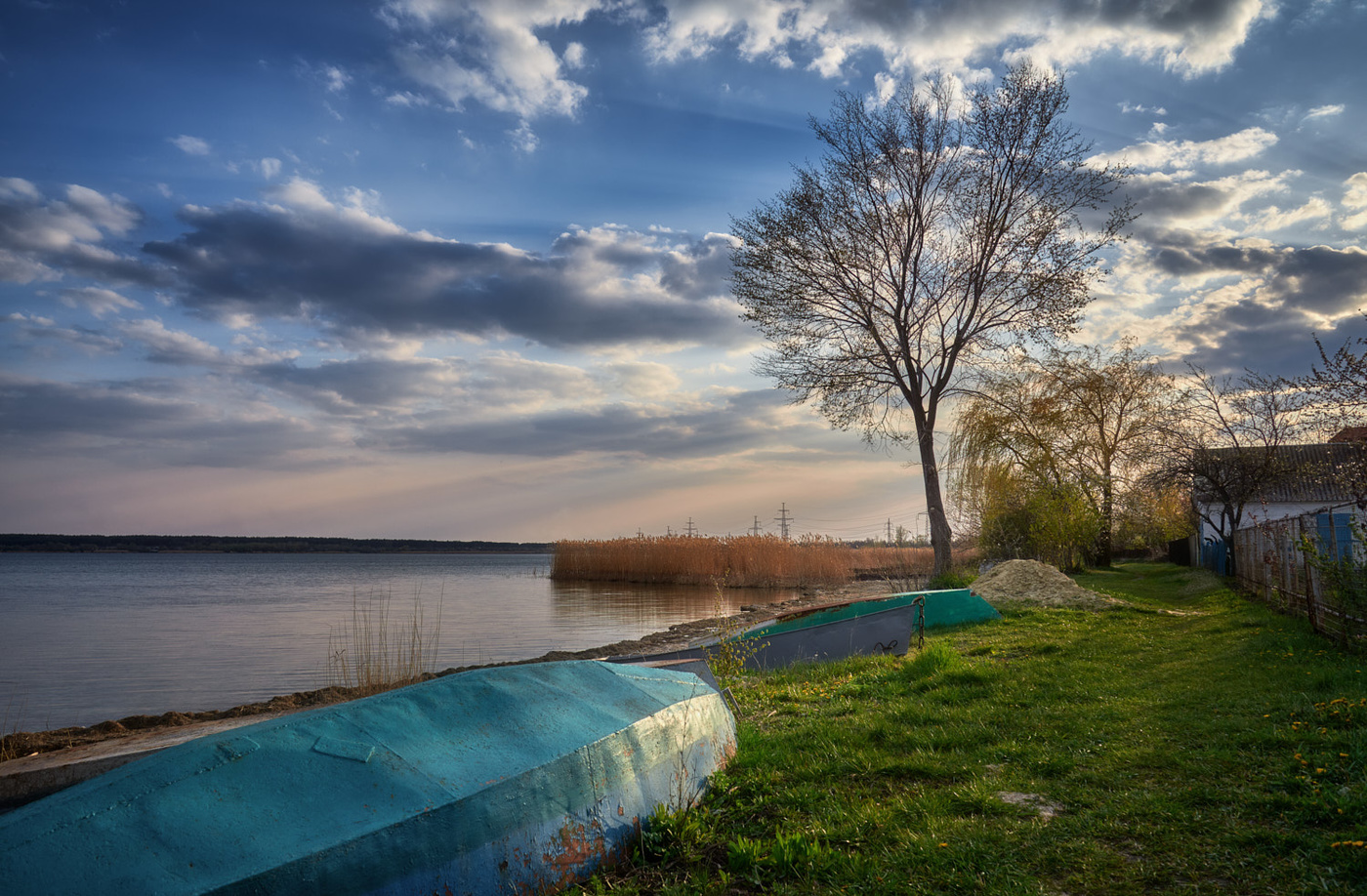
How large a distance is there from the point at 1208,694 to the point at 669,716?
4.76 metres

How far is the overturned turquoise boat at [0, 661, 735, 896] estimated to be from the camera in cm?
246

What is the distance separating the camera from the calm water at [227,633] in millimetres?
10852

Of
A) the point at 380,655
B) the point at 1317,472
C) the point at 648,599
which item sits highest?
the point at 1317,472

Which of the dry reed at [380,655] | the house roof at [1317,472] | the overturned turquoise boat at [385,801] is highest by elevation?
the house roof at [1317,472]

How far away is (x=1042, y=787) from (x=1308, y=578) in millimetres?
6911

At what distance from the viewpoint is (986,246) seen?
60.5 ft

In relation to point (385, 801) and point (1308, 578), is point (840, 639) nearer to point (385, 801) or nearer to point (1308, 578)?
point (1308, 578)

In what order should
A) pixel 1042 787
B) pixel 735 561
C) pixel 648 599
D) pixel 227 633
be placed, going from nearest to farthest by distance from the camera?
pixel 1042 787 < pixel 227 633 < pixel 648 599 < pixel 735 561

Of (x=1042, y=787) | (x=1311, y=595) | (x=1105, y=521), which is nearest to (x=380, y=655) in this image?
(x=1042, y=787)

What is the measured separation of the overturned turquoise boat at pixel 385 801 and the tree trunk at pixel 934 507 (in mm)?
15731

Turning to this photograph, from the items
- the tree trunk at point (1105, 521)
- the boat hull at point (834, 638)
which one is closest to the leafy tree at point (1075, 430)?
the tree trunk at point (1105, 521)

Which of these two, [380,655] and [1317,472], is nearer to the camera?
[380,655]

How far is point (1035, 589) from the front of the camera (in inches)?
579

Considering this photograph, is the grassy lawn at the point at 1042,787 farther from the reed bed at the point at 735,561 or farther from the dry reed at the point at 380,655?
the reed bed at the point at 735,561
